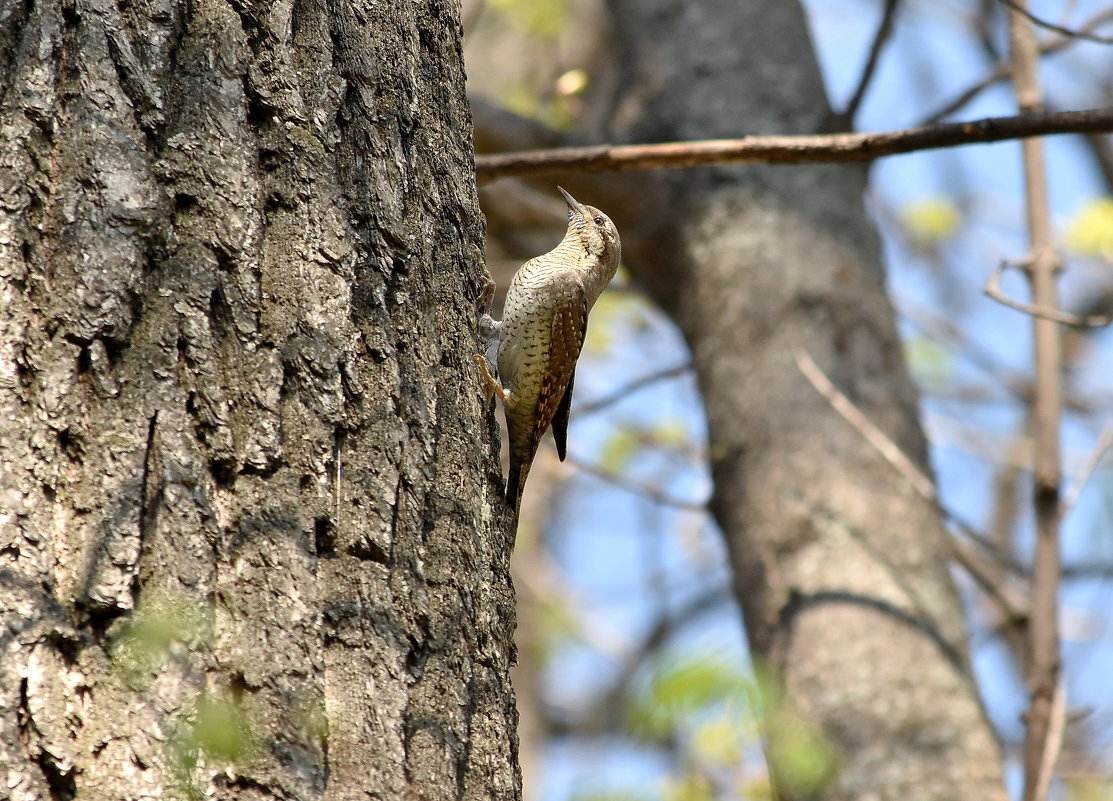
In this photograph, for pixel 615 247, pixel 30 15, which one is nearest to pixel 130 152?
pixel 30 15

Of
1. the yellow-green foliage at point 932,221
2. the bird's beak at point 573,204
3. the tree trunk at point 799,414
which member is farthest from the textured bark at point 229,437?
the yellow-green foliage at point 932,221

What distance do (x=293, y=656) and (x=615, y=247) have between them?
10.3ft

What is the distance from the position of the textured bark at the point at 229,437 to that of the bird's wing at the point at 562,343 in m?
1.87

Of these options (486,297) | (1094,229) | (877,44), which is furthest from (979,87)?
(1094,229)

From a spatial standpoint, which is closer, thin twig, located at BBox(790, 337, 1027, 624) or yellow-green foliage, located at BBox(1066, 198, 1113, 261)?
thin twig, located at BBox(790, 337, 1027, 624)

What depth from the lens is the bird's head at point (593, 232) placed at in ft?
14.8

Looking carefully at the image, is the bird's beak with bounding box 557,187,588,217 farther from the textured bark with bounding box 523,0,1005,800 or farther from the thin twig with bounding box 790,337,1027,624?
the thin twig with bounding box 790,337,1027,624

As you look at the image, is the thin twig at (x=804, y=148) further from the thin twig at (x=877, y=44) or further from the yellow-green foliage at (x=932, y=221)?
the yellow-green foliage at (x=932, y=221)

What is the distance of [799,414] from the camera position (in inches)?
188

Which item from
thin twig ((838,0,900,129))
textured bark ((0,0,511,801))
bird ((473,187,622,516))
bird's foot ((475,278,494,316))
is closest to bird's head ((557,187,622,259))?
bird ((473,187,622,516))

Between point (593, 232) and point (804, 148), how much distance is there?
4.37ft

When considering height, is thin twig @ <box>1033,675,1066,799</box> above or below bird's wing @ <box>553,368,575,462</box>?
below

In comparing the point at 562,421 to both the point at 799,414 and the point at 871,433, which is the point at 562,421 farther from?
the point at 871,433

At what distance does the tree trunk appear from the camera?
4.24m
